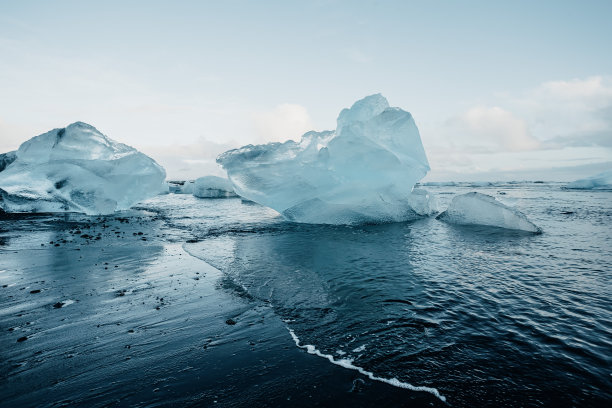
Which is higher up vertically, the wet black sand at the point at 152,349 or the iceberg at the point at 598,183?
the iceberg at the point at 598,183

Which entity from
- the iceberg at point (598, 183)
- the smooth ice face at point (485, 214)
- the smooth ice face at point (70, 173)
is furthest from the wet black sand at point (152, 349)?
the iceberg at point (598, 183)

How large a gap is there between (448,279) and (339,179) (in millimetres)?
10265

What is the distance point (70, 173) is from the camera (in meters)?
19.6

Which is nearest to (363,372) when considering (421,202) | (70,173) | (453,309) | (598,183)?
(453,309)

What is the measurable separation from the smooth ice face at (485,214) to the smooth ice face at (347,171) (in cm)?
256

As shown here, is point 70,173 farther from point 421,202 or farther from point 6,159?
point 421,202

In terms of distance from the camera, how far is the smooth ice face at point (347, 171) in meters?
16.0

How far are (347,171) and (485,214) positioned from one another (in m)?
6.95

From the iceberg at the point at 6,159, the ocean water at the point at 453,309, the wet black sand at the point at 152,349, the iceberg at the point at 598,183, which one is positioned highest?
the iceberg at the point at 6,159

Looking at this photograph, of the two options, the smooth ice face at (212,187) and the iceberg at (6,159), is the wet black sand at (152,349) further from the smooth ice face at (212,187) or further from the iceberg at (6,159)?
the smooth ice face at (212,187)

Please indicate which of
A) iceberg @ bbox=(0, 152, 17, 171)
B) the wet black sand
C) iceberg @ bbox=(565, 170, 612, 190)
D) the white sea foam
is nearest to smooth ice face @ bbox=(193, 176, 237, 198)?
iceberg @ bbox=(0, 152, 17, 171)

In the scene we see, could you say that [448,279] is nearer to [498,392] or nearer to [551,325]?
[551,325]

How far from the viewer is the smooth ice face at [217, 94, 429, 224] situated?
16.0 meters

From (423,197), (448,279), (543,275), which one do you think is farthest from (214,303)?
(423,197)
